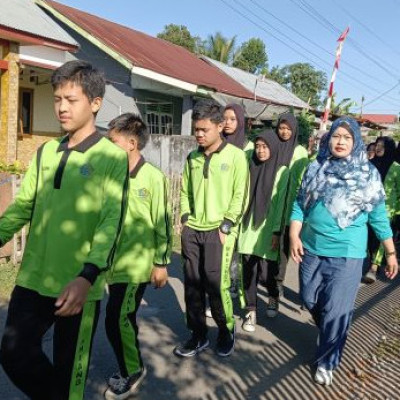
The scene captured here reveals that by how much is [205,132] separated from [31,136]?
11.7 metres

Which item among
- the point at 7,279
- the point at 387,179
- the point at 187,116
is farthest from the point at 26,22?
the point at 387,179

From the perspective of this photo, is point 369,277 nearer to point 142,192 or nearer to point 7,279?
point 142,192

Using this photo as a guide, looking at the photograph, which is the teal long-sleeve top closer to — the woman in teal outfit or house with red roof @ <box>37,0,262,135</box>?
the woman in teal outfit

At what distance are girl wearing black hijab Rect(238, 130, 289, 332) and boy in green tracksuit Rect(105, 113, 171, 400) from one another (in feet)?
4.98

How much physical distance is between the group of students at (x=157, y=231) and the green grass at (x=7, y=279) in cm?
208

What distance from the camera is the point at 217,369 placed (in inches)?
148

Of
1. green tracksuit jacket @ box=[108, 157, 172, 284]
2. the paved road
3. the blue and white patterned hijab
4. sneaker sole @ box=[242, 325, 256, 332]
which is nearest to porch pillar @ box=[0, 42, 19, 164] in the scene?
the paved road

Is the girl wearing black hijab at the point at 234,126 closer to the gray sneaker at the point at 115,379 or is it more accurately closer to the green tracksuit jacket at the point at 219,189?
the green tracksuit jacket at the point at 219,189

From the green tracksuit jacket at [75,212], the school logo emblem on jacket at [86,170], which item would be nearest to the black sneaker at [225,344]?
the green tracksuit jacket at [75,212]

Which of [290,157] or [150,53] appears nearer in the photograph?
[290,157]

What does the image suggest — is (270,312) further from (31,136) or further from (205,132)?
(31,136)

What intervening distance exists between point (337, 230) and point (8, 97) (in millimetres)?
9175

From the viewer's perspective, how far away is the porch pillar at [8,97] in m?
10.6

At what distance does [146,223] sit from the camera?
333cm
